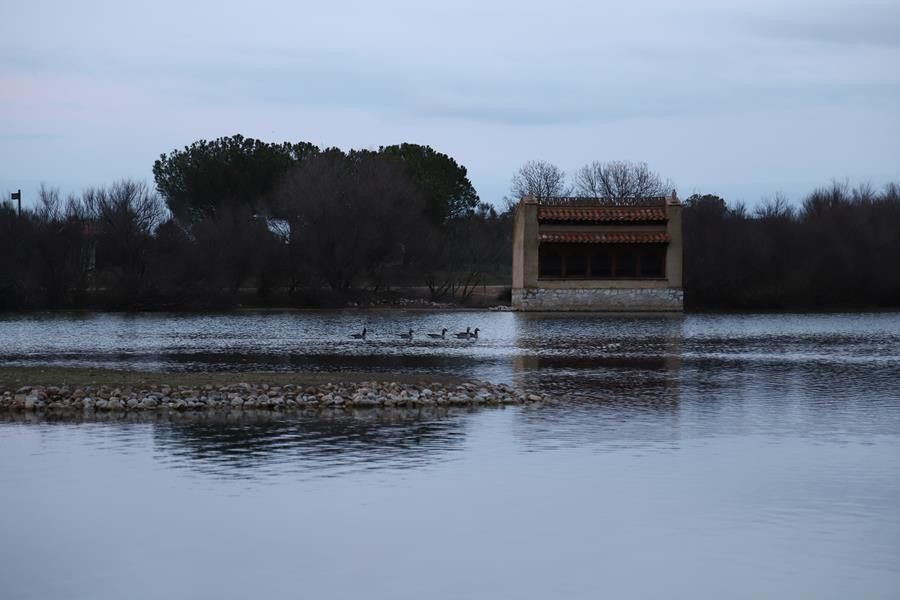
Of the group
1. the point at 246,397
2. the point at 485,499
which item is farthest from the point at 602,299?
the point at 485,499

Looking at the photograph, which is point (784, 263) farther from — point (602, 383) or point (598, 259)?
point (602, 383)

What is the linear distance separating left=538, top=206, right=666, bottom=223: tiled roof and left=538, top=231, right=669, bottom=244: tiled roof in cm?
Answer: 75

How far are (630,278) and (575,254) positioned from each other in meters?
3.03

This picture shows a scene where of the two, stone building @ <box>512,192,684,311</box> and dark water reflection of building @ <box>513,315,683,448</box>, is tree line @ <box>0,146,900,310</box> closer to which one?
stone building @ <box>512,192,684,311</box>

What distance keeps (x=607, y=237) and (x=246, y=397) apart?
4387 cm

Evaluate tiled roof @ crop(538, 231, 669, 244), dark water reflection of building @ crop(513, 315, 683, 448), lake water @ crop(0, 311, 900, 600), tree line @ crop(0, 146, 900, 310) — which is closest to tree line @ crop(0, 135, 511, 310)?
tree line @ crop(0, 146, 900, 310)

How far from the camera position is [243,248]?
65.9 metres

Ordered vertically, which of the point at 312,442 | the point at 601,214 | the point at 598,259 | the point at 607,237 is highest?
the point at 601,214

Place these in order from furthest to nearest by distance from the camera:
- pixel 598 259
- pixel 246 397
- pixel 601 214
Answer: pixel 601 214
pixel 598 259
pixel 246 397

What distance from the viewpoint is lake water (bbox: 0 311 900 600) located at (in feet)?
37.0

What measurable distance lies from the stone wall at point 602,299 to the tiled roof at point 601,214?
363 centimetres

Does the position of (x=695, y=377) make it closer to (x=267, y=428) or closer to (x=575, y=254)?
(x=267, y=428)

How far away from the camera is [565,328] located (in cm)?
4812

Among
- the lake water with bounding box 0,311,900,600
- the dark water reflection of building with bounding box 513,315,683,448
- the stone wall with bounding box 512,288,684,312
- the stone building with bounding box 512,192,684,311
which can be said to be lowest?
the lake water with bounding box 0,311,900,600
